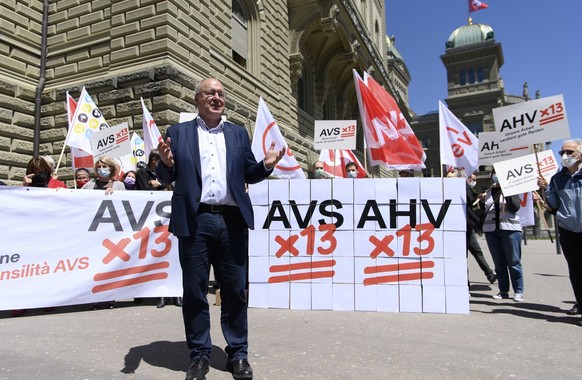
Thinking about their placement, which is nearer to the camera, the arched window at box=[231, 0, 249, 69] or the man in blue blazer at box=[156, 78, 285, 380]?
the man in blue blazer at box=[156, 78, 285, 380]

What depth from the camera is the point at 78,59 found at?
1178cm

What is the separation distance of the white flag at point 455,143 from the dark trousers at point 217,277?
13.7ft

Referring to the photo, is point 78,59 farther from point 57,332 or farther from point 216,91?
point 216,91

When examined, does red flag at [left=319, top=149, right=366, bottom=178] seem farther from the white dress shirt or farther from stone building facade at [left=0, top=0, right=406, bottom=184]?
the white dress shirt

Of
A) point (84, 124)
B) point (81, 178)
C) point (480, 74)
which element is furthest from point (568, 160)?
point (480, 74)

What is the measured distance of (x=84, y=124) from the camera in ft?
27.9

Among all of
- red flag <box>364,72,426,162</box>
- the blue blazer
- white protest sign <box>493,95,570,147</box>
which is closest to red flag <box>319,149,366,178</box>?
red flag <box>364,72,426,162</box>

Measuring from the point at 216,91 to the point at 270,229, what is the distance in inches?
97.2

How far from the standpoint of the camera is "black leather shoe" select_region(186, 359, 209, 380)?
2.72m

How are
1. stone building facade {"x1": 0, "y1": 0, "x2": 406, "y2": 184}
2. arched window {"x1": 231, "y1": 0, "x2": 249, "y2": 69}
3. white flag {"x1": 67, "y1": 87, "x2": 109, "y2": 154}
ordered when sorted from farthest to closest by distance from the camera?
arched window {"x1": 231, "y1": 0, "x2": 249, "y2": 69} → stone building facade {"x1": 0, "y1": 0, "x2": 406, "y2": 184} → white flag {"x1": 67, "y1": 87, "x2": 109, "y2": 154}

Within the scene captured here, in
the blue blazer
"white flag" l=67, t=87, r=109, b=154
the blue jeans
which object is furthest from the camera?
"white flag" l=67, t=87, r=109, b=154

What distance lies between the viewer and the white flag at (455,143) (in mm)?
6600

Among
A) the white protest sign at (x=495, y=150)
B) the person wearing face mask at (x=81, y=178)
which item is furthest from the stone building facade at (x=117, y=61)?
the white protest sign at (x=495, y=150)

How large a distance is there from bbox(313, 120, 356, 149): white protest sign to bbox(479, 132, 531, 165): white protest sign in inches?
108
